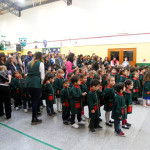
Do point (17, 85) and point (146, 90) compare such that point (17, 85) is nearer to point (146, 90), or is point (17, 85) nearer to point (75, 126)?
point (75, 126)

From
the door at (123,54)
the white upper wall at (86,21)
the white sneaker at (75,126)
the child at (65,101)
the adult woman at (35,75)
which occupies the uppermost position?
the white upper wall at (86,21)

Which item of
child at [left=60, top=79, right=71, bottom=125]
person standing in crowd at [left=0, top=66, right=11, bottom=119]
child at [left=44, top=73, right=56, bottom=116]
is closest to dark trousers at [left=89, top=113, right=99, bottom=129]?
child at [left=60, top=79, right=71, bottom=125]

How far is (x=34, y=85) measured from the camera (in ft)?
10.2

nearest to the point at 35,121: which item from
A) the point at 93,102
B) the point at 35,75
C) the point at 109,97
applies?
the point at 35,75

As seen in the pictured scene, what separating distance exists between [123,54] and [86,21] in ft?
13.9

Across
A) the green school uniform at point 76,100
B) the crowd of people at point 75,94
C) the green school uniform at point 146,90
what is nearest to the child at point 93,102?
the crowd of people at point 75,94

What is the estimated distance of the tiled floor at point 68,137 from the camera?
8.26 ft

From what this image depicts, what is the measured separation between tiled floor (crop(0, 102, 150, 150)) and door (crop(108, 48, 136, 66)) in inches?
274

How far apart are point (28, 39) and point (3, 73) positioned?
13.8m

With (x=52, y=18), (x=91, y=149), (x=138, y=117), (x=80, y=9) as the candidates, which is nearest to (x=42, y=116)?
(x=91, y=149)

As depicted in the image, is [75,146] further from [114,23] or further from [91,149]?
[114,23]

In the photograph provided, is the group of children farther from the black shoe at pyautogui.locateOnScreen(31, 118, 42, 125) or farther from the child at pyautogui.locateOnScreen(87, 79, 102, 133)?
the black shoe at pyautogui.locateOnScreen(31, 118, 42, 125)

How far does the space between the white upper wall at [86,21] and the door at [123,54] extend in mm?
606

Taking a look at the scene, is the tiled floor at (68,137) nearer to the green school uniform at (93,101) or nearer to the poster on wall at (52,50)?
the green school uniform at (93,101)
